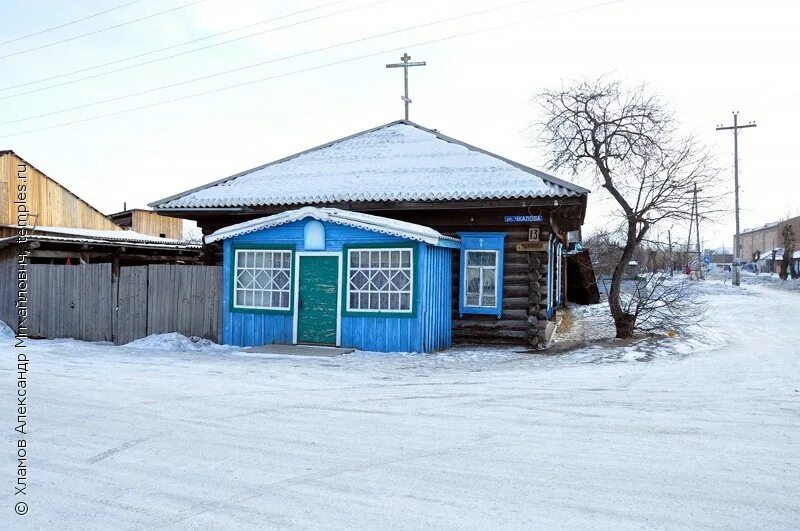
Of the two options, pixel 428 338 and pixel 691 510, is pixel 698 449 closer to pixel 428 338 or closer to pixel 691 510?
pixel 691 510

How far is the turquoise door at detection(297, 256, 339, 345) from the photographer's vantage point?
1316 centimetres

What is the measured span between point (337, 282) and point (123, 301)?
216 inches

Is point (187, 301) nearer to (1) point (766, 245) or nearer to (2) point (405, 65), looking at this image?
(2) point (405, 65)

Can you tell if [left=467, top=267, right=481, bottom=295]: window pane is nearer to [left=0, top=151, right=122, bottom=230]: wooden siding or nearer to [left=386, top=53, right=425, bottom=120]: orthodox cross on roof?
[left=386, top=53, right=425, bottom=120]: orthodox cross on roof

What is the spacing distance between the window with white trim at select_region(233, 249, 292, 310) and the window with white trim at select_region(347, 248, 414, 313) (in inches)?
60.5

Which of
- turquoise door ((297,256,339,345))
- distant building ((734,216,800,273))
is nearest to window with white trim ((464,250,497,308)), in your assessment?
turquoise door ((297,256,339,345))

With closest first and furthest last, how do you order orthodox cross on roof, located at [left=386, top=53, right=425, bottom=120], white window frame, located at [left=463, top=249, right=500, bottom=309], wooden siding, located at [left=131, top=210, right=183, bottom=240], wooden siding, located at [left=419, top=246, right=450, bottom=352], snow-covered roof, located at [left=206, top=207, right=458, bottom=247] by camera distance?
snow-covered roof, located at [left=206, top=207, right=458, bottom=247] → wooden siding, located at [left=419, top=246, right=450, bottom=352] → white window frame, located at [left=463, top=249, right=500, bottom=309] → orthodox cross on roof, located at [left=386, top=53, right=425, bottom=120] → wooden siding, located at [left=131, top=210, right=183, bottom=240]

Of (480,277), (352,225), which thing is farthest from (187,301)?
(480,277)

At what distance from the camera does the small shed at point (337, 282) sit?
12.6 metres

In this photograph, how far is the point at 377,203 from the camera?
14453 mm

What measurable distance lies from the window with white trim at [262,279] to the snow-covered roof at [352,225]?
578mm

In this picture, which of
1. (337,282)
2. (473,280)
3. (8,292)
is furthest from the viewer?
(8,292)

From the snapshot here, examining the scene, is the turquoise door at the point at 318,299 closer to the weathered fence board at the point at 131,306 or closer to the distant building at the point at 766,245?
the weathered fence board at the point at 131,306

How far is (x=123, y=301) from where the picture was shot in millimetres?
14773
